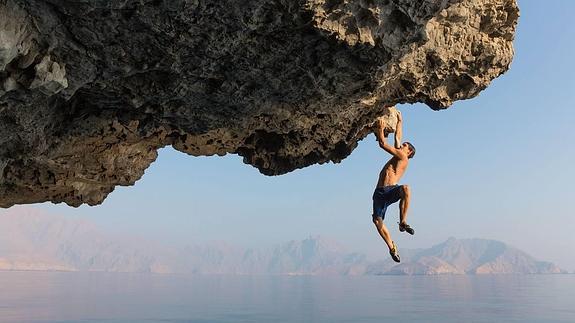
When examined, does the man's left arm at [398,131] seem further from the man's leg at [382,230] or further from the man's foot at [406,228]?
the man's foot at [406,228]

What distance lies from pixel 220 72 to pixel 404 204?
16.1ft

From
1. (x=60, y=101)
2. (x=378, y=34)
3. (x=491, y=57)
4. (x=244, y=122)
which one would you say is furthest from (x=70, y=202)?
(x=491, y=57)

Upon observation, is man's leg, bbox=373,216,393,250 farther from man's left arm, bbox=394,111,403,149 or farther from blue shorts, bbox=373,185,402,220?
man's left arm, bbox=394,111,403,149

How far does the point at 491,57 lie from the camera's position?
8.52m

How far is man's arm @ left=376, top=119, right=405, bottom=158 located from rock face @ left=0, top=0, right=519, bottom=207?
0.54 metres

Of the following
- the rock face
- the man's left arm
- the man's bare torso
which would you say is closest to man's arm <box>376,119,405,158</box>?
the man's bare torso

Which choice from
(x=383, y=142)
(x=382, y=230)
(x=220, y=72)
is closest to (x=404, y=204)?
(x=382, y=230)

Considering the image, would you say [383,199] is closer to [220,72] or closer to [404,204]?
[404,204]

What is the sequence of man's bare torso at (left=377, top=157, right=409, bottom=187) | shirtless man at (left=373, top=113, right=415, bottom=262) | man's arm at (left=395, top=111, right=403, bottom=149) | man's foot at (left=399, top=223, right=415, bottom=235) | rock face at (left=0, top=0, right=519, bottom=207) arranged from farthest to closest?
man's arm at (left=395, top=111, right=403, bottom=149), man's bare torso at (left=377, top=157, right=409, bottom=187), shirtless man at (left=373, top=113, right=415, bottom=262), man's foot at (left=399, top=223, right=415, bottom=235), rock face at (left=0, top=0, right=519, bottom=207)

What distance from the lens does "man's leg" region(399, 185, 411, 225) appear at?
376 inches

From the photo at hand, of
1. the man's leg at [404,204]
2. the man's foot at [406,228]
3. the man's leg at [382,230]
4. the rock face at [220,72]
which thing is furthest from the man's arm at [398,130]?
the man's foot at [406,228]

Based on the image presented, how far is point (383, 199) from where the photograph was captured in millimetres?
10141

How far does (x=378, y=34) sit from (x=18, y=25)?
453cm

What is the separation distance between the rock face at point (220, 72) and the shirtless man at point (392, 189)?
101cm
